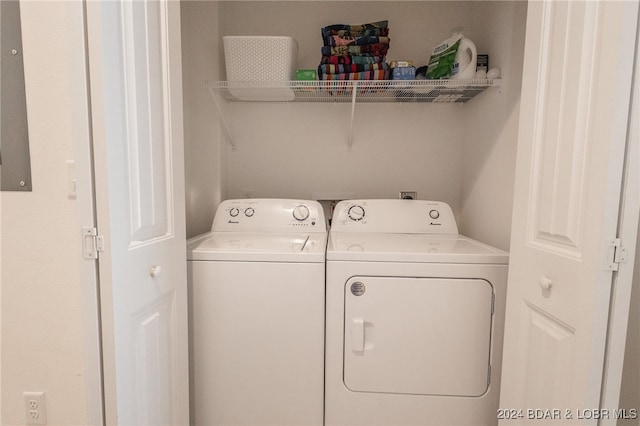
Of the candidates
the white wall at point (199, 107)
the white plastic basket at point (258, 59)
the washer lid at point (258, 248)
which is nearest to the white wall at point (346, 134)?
the white wall at point (199, 107)

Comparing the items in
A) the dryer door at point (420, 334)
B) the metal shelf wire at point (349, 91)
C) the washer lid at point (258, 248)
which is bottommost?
the dryer door at point (420, 334)

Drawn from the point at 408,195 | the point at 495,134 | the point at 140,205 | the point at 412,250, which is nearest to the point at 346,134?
the point at 408,195

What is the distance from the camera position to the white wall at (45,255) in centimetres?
101

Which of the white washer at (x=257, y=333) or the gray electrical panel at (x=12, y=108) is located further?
the white washer at (x=257, y=333)

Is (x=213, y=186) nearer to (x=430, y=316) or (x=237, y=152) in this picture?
(x=237, y=152)

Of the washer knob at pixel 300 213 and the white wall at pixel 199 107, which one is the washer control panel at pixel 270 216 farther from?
the white wall at pixel 199 107

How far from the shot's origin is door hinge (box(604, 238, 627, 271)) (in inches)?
27.1

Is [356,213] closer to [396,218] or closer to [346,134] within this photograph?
[396,218]

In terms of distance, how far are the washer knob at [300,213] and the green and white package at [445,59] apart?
1013mm

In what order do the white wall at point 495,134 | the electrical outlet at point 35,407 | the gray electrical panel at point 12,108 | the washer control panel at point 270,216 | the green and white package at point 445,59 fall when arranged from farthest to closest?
the washer control panel at point 270,216 → the green and white package at point 445,59 → the white wall at point 495,134 → the electrical outlet at point 35,407 → the gray electrical panel at point 12,108

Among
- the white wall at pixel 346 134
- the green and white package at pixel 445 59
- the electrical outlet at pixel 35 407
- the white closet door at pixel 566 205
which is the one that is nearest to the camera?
the white closet door at pixel 566 205

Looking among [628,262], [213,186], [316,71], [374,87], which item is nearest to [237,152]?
[213,186]

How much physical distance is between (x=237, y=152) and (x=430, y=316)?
5.14 feet

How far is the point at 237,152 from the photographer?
2.01 m
